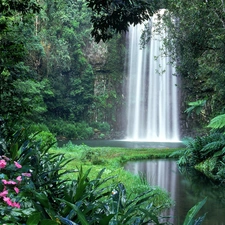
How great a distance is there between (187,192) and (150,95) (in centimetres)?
2353

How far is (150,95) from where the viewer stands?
30781mm

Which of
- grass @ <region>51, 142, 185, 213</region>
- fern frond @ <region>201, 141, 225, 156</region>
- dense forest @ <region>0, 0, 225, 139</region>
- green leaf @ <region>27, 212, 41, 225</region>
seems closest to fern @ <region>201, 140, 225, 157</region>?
fern frond @ <region>201, 141, 225, 156</region>

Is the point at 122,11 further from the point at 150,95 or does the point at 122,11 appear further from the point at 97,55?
the point at 97,55

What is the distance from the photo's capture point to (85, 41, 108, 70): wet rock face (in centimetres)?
3419

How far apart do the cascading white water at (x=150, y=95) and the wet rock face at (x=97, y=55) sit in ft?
9.09

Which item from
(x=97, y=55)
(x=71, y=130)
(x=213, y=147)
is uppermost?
(x=97, y=55)

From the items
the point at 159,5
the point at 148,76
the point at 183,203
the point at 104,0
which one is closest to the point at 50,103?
the point at 148,76

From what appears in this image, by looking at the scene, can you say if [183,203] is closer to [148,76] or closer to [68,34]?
[148,76]

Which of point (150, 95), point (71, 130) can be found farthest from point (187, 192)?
point (150, 95)

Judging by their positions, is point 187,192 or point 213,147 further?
point 213,147

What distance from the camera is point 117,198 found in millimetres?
2914

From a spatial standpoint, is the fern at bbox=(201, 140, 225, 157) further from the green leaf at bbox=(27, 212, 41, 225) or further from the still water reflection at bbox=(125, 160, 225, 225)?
the green leaf at bbox=(27, 212, 41, 225)

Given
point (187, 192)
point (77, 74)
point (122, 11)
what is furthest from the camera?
point (77, 74)

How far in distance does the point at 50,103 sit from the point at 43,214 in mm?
30546
